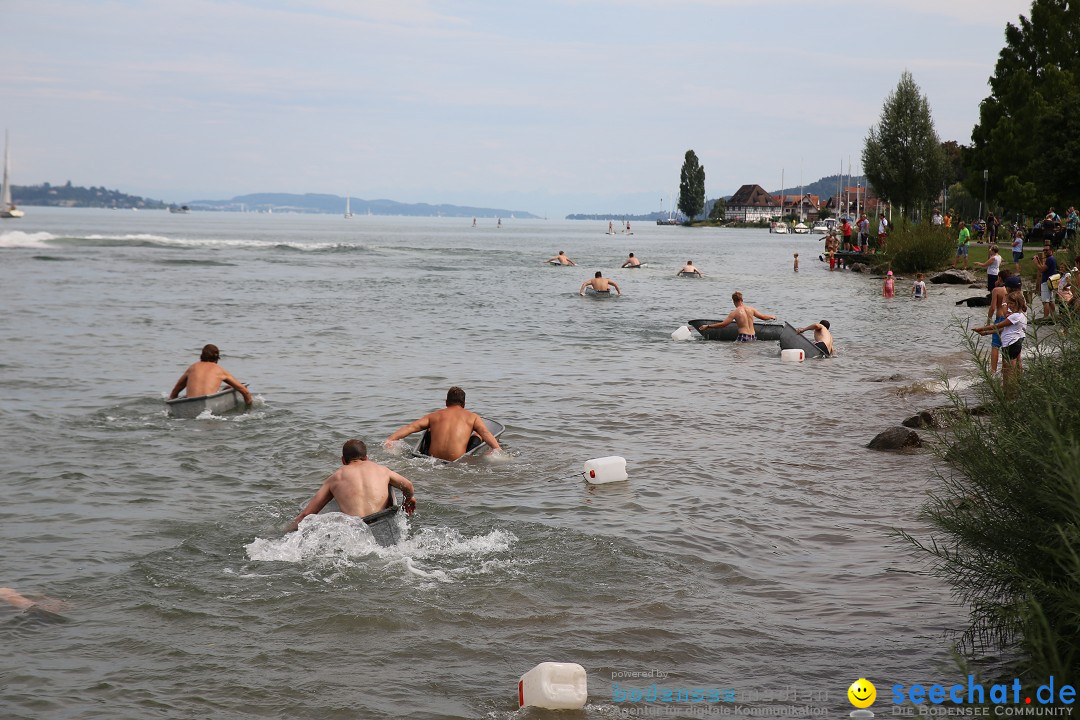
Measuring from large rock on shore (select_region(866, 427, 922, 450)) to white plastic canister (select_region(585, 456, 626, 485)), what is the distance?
3.70 m

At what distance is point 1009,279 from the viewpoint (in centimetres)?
1461

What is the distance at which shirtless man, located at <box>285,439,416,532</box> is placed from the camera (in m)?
8.96

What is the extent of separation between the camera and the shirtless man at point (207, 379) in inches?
572

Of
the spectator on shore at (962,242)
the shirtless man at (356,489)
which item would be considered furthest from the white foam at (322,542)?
the spectator on shore at (962,242)

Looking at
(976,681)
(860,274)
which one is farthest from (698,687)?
(860,274)

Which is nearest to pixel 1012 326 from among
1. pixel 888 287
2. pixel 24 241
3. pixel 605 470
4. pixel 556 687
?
pixel 605 470

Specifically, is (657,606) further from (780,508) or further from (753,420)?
(753,420)

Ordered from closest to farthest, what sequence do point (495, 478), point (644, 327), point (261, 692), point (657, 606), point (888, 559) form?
point (261, 692), point (657, 606), point (888, 559), point (495, 478), point (644, 327)

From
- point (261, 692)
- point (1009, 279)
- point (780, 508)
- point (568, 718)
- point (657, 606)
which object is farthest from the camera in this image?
point (1009, 279)

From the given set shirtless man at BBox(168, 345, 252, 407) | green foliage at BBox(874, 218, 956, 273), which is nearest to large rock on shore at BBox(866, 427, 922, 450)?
shirtless man at BBox(168, 345, 252, 407)

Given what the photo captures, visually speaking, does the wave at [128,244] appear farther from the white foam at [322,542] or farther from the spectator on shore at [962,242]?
the white foam at [322,542]

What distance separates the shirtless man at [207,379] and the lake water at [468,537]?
18.4 inches

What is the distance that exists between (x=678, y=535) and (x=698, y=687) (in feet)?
10.4

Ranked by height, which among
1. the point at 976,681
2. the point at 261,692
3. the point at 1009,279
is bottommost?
the point at 261,692
